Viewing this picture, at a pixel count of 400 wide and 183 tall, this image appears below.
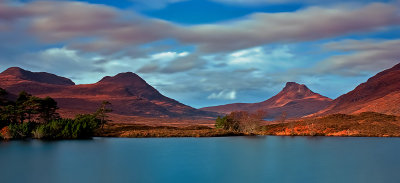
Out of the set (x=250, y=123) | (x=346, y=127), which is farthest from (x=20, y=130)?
(x=346, y=127)

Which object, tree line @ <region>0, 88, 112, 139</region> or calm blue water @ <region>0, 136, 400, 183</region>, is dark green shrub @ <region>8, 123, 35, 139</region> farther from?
calm blue water @ <region>0, 136, 400, 183</region>

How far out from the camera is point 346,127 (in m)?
103

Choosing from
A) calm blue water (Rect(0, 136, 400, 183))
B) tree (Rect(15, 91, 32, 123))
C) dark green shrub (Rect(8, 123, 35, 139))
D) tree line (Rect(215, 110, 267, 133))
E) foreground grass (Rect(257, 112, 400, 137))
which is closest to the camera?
calm blue water (Rect(0, 136, 400, 183))

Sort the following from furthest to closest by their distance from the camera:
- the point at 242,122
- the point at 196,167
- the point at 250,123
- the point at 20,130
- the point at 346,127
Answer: the point at 346,127
the point at 242,122
the point at 250,123
the point at 20,130
the point at 196,167

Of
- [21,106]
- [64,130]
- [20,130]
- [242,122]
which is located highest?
[21,106]

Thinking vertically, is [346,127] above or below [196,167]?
above

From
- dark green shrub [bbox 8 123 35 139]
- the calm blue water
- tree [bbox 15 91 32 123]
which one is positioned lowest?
the calm blue water

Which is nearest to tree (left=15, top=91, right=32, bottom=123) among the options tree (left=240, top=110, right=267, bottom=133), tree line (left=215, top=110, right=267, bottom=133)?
tree line (left=215, top=110, right=267, bottom=133)

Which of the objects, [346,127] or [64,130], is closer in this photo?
[64,130]

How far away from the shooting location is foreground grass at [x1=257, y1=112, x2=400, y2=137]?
97.2 m

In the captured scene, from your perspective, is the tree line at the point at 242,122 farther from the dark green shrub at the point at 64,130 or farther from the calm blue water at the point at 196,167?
the calm blue water at the point at 196,167

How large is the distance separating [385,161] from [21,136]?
233 ft

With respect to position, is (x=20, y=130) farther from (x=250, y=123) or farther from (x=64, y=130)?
(x=250, y=123)

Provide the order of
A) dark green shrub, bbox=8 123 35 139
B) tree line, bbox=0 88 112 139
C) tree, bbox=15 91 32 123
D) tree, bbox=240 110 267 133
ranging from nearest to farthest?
dark green shrub, bbox=8 123 35 139
tree line, bbox=0 88 112 139
tree, bbox=15 91 32 123
tree, bbox=240 110 267 133
